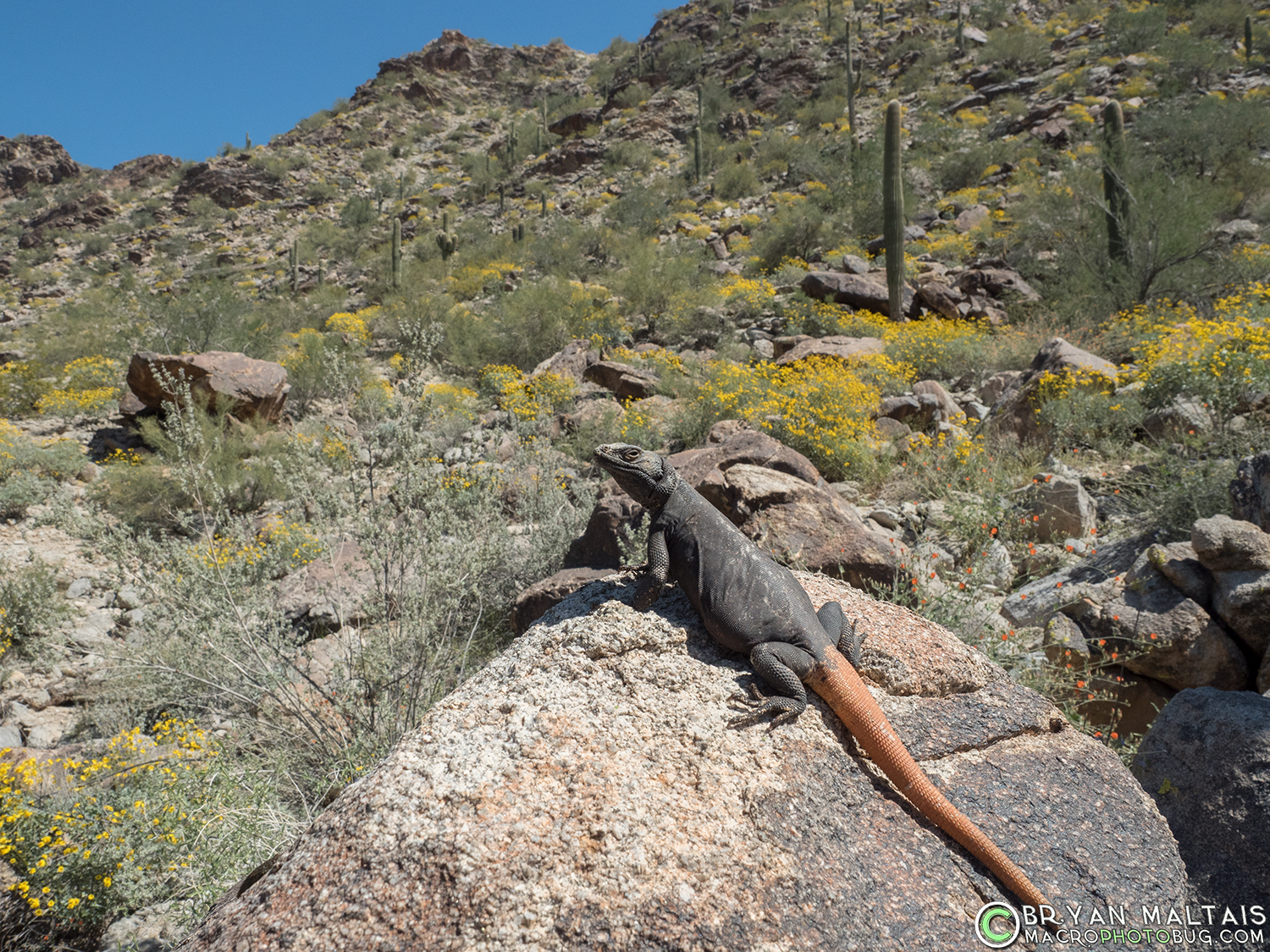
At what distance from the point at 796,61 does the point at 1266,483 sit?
41.9 m

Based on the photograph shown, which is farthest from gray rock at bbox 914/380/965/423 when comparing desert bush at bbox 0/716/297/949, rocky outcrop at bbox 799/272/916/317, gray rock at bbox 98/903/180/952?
gray rock at bbox 98/903/180/952

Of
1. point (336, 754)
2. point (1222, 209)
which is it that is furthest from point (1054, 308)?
point (336, 754)

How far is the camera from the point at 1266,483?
4.47 meters

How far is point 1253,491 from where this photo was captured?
461cm

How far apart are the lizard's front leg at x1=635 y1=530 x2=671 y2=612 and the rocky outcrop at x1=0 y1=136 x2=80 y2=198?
2381 inches

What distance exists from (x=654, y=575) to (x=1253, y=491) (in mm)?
4885

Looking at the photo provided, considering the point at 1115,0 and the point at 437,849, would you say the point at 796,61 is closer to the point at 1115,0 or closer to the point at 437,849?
the point at 1115,0

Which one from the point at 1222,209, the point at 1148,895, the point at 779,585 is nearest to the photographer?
the point at 1148,895

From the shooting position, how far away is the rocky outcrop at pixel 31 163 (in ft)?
140

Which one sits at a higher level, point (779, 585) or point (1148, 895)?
point (779, 585)

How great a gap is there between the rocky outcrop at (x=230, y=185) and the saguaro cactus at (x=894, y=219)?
121 feet

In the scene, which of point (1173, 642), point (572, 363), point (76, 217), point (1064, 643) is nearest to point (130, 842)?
point (1064, 643)

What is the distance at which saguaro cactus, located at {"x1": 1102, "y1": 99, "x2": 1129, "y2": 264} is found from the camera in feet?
41.0

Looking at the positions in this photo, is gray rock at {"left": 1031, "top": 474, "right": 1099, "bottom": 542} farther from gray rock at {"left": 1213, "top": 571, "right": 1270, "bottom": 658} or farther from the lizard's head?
the lizard's head
